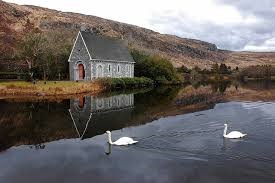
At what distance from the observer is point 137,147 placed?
18.2 metres

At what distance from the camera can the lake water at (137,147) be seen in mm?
14008

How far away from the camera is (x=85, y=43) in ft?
189

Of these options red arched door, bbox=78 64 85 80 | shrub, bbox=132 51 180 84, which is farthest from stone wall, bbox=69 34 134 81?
shrub, bbox=132 51 180 84

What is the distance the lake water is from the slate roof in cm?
2804

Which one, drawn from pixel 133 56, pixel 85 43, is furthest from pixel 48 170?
pixel 133 56

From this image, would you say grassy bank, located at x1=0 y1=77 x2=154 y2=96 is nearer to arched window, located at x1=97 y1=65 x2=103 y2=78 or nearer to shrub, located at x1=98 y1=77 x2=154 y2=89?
shrub, located at x1=98 y1=77 x2=154 y2=89

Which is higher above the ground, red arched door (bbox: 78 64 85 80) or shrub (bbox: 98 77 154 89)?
red arched door (bbox: 78 64 85 80)

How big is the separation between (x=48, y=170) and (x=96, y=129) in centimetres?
916

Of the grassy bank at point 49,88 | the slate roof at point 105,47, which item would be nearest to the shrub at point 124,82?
the grassy bank at point 49,88

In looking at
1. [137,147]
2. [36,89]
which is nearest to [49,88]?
[36,89]

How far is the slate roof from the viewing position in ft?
193

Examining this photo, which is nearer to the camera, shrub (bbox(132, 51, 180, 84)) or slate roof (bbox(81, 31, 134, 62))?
slate roof (bbox(81, 31, 134, 62))

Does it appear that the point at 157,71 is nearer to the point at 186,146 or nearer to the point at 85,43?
the point at 85,43

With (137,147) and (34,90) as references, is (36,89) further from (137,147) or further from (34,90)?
(137,147)
